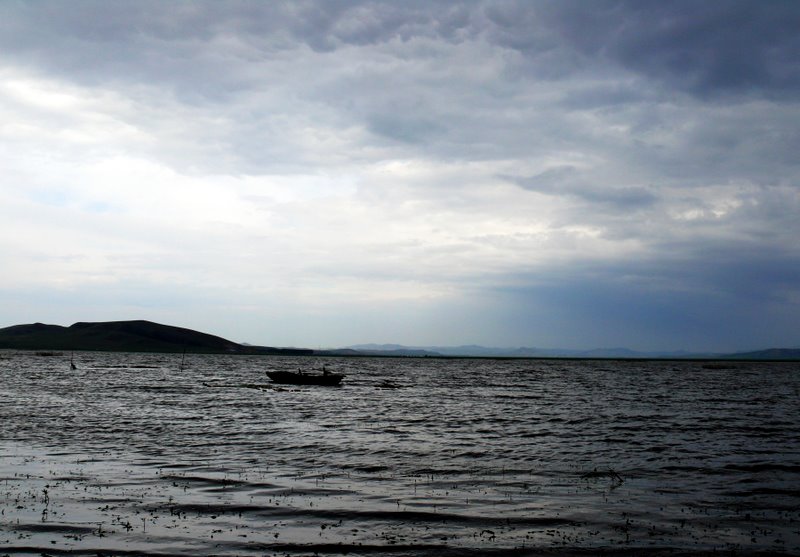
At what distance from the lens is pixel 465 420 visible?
50.2 meters

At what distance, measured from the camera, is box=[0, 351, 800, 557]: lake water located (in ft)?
56.5

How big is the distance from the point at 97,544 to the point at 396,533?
7677mm

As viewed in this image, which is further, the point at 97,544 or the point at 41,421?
the point at 41,421

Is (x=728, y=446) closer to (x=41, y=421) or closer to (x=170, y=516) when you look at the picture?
(x=170, y=516)

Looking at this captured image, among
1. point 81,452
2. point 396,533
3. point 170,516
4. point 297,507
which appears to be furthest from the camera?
point 81,452

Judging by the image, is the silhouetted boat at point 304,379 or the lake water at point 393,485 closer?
the lake water at point 393,485

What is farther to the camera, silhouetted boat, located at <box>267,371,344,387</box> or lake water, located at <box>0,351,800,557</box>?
silhouetted boat, located at <box>267,371,344,387</box>

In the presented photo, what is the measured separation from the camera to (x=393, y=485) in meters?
24.5

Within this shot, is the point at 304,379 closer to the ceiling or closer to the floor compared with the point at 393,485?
closer to the floor

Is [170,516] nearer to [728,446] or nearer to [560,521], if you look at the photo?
[560,521]

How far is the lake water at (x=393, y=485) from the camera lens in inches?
678

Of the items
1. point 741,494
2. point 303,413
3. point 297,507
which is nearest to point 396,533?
point 297,507

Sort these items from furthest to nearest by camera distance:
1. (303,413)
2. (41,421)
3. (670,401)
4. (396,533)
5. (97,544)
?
(670,401), (303,413), (41,421), (396,533), (97,544)

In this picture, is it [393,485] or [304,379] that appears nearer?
[393,485]
